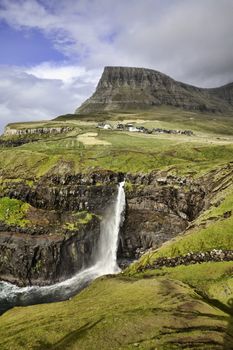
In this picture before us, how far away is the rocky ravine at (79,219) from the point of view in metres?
87.3

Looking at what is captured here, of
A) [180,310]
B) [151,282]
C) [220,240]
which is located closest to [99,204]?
[220,240]

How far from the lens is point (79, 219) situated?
96.2 m

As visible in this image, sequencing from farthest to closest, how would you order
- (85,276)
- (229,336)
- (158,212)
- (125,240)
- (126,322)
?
(158,212) < (125,240) < (85,276) < (126,322) < (229,336)

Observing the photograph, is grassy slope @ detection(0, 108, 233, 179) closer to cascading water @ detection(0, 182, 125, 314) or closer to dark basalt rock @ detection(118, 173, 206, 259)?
dark basalt rock @ detection(118, 173, 206, 259)

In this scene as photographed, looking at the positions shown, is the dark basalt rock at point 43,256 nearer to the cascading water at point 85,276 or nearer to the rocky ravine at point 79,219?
the rocky ravine at point 79,219

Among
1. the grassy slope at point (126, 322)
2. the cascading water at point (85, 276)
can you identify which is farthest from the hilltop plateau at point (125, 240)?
the cascading water at point (85, 276)

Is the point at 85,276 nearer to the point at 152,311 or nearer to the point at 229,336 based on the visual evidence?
the point at 152,311

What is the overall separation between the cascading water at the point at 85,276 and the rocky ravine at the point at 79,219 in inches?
66.3

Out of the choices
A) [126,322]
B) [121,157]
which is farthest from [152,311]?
[121,157]

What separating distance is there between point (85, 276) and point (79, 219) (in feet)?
50.7

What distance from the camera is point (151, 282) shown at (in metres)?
47.8

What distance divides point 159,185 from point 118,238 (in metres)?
17.8

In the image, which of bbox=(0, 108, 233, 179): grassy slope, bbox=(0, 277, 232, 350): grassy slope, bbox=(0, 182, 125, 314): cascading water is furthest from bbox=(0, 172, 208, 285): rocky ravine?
bbox=(0, 277, 232, 350): grassy slope

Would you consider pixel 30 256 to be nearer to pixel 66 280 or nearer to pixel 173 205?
pixel 66 280
